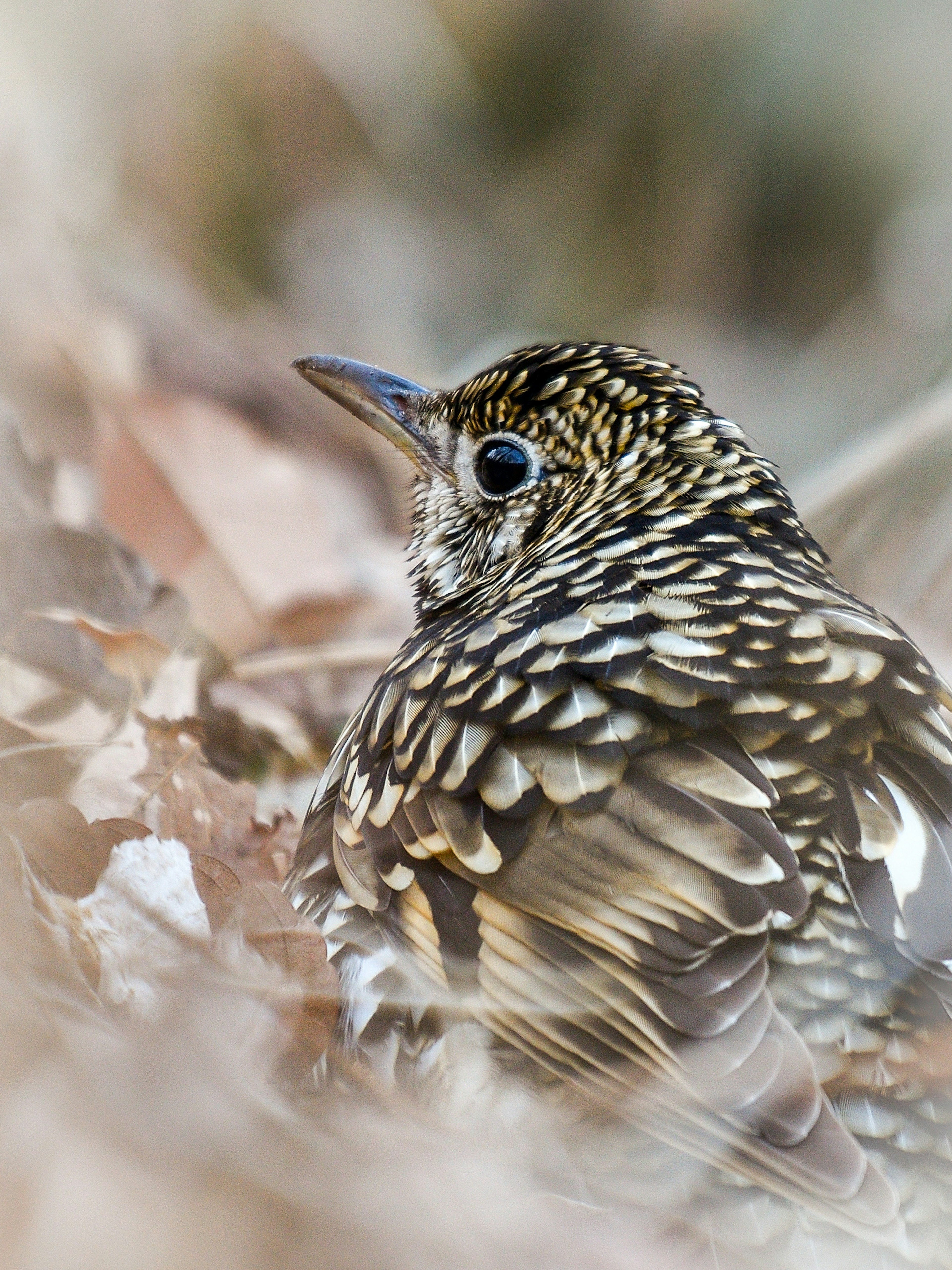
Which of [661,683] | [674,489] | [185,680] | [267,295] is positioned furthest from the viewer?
[185,680]

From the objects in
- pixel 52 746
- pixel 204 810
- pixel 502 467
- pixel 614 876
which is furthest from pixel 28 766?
pixel 502 467

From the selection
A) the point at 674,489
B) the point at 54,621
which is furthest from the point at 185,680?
the point at 674,489

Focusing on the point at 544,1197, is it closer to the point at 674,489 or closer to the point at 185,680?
the point at 674,489

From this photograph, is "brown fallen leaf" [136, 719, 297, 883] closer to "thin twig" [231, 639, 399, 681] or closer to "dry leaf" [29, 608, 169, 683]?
"dry leaf" [29, 608, 169, 683]

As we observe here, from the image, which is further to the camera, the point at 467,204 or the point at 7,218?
the point at 467,204

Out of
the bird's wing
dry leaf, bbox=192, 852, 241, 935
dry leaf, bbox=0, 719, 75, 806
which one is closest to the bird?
the bird's wing

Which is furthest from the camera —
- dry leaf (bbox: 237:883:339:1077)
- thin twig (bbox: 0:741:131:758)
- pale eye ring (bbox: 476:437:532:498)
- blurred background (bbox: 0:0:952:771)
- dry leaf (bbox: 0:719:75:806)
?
pale eye ring (bbox: 476:437:532:498)

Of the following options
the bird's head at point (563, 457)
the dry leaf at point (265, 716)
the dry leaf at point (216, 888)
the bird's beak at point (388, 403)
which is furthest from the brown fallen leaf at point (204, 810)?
the bird's beak at point (388, 403)
